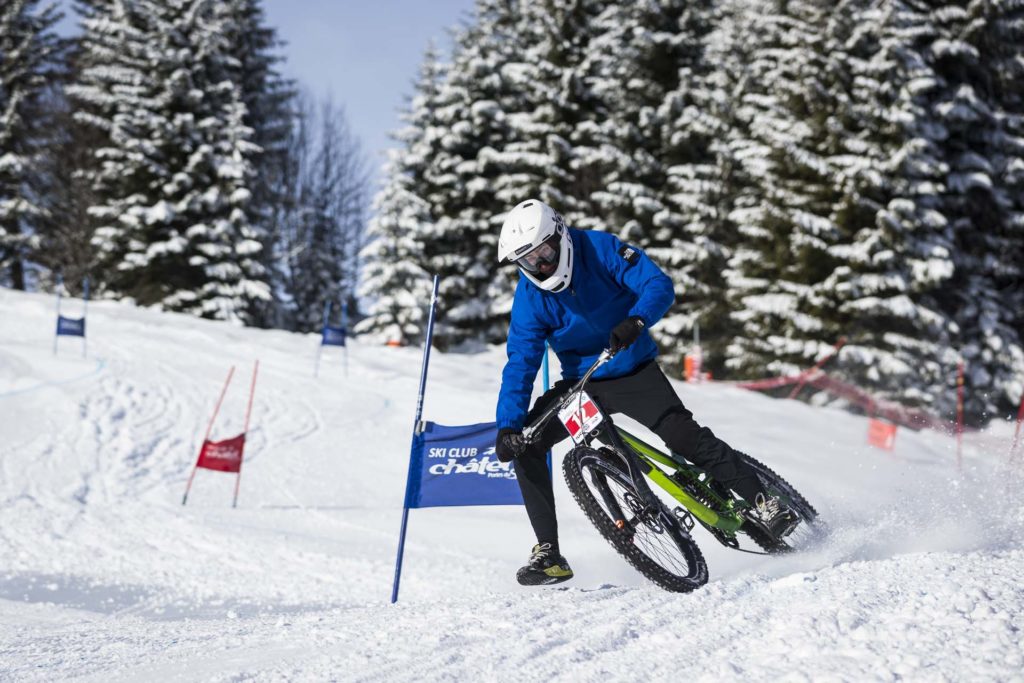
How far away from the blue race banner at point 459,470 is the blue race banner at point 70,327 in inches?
494

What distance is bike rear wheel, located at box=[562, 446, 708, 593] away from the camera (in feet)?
14.2

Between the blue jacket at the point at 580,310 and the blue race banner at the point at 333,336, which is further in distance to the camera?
the blue race banner at the point at 333,336

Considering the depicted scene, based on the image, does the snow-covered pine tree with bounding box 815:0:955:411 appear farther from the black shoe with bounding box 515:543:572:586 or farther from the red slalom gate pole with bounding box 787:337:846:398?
the black shoe with bounding box 515:543:572:586

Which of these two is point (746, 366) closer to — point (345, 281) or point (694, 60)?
point (694, 60)

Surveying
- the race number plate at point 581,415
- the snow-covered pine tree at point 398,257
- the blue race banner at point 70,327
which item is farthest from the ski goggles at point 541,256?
the snow-covered pine tree at point 398,257

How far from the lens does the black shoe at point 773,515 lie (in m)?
4.79

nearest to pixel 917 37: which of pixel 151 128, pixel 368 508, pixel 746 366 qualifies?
pixel 746 366

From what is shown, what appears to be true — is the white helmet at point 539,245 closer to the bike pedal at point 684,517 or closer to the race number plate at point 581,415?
the race number plate at point 581,415

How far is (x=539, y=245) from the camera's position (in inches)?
168

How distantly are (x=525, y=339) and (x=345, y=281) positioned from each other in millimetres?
37309

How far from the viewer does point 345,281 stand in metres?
40.8

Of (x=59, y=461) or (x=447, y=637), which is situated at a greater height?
(x=447, y=637)

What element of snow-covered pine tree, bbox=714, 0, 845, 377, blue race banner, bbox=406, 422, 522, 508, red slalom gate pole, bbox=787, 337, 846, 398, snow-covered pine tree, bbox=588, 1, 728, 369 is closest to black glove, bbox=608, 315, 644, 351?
blue race banner, bbox=406, 422, 522, 508

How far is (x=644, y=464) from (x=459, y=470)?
1552 millimetres
